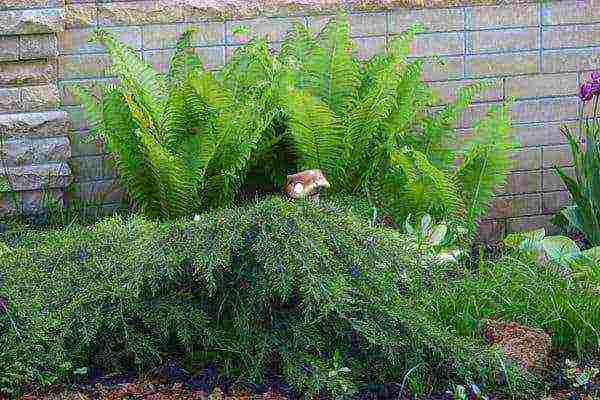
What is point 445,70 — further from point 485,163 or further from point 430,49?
point 485,163

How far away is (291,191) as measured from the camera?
13.7ft

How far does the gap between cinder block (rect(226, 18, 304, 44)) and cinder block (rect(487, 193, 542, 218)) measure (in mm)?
1561

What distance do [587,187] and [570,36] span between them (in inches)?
39.2

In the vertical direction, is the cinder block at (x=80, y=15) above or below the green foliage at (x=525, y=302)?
above

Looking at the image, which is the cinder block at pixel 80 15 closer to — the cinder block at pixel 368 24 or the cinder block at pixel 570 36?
the cinder block at pixel 368 24

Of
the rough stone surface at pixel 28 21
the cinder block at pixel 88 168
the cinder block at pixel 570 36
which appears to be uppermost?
the rough stone surface at pixel 28 21

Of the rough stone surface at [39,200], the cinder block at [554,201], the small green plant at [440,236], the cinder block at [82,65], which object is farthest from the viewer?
the cinder block at [554,201]

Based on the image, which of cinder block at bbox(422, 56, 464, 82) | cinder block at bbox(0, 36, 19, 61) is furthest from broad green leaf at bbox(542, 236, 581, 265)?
cinder block at bbox(0, 36, 19, 61)

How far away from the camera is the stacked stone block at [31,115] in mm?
4926

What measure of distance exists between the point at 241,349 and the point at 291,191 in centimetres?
91

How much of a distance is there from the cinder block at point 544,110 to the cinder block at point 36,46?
8.41 feet

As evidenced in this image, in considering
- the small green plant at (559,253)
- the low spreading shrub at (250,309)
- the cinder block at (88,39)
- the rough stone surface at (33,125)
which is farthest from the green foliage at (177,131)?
the small green plant at (559,253)

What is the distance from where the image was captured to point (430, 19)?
5.60 meters

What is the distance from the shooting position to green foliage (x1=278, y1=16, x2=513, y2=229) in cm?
463
